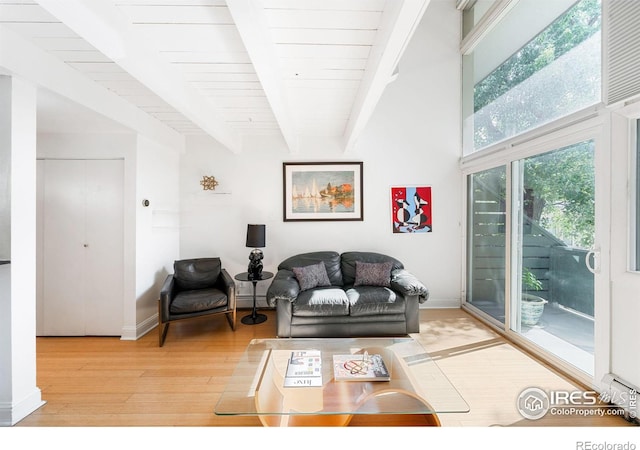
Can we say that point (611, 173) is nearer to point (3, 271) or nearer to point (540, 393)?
point (540, 393)

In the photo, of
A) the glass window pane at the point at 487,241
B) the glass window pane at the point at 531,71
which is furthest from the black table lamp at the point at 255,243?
the glass window pane at the point at 531,71

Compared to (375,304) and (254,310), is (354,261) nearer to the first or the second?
(375,304)

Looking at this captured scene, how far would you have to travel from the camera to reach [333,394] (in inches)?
66.4

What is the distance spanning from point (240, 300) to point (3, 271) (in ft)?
8.42

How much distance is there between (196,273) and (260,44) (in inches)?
113

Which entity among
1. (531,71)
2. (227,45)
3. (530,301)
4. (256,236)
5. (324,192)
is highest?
(531,71)

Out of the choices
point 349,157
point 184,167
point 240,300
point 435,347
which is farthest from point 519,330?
point 184,167

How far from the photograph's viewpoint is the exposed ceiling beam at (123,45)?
1301mm

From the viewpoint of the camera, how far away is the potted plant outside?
280cm

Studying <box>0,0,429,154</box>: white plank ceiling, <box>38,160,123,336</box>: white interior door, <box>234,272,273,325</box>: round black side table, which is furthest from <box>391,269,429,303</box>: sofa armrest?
<box>38,160,123,336</box>: white interior door

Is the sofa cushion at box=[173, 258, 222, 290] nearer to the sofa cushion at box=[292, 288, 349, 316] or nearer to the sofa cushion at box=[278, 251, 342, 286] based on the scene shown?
the sofa cushion at box=[278, 251, 342, 286]

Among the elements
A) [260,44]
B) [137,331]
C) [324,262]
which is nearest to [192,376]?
[137,331]

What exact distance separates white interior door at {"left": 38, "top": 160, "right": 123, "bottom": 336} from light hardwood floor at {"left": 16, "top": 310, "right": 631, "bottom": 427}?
0.27 m

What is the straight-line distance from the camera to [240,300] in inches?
163
